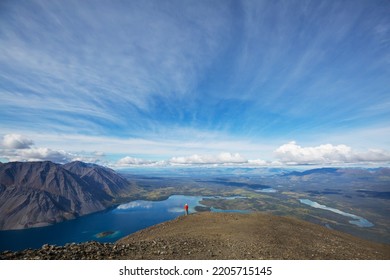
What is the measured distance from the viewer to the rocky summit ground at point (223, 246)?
13141mm

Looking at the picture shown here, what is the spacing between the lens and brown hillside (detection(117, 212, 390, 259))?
48.1 ft

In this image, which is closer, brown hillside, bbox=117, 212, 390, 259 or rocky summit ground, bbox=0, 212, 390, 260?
rocky summit ground, bbox=0, 212, 390, 260

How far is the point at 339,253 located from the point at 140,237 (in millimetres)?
19577

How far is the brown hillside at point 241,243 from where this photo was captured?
Answer: 14.7 meters

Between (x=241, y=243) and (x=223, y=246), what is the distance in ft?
5.82

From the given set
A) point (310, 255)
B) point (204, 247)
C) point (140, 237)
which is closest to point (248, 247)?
point (204, 247)

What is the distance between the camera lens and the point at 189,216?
101 feet

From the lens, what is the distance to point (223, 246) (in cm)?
1661

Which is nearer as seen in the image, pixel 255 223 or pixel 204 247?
pixel 204 247

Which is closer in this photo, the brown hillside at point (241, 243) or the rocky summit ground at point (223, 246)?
the rocky summit ground at point (223, 246)

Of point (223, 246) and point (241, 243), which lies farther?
point (241, 243)

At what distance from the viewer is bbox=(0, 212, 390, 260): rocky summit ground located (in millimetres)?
13141
